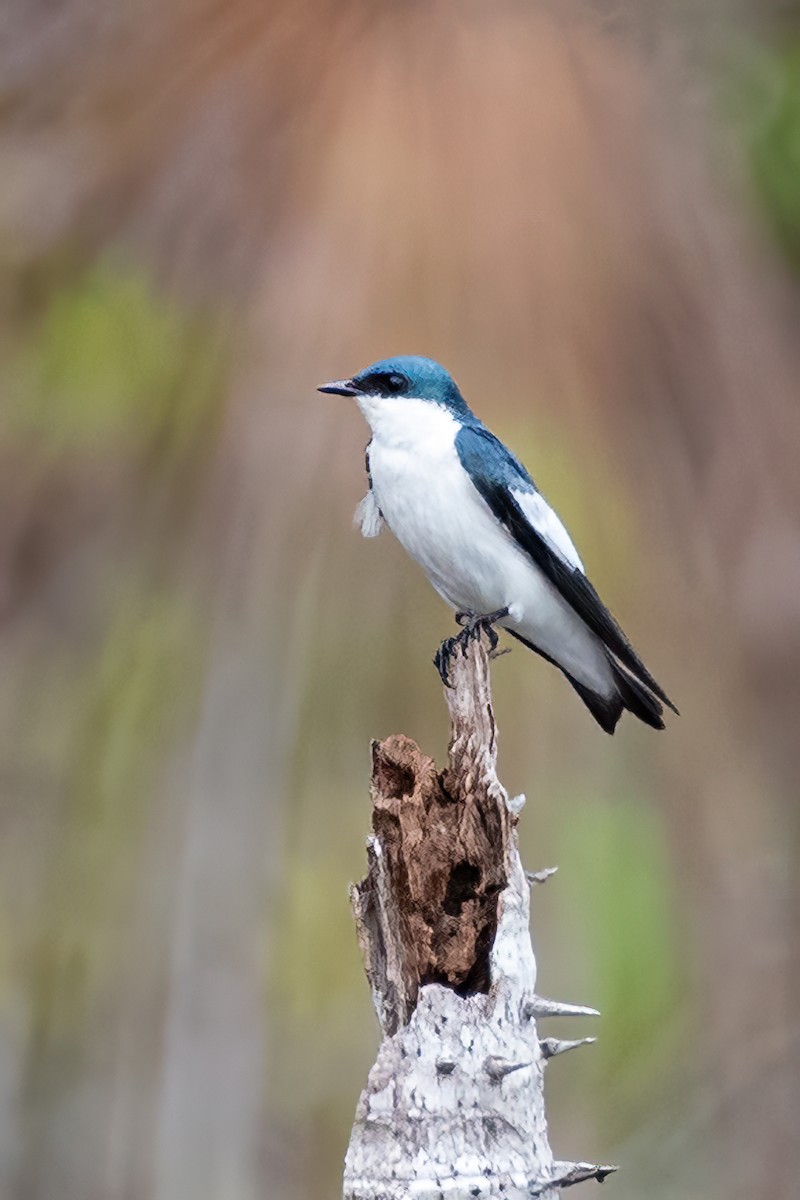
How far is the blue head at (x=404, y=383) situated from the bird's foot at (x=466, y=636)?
254mm

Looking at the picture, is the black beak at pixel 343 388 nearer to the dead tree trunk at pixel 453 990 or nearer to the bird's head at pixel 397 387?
the bird's head at pixel 397 387

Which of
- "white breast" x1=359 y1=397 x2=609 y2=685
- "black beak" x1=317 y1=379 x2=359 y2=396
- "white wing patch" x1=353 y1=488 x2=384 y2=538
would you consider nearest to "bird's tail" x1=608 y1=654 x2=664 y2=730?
"white breast" x1=359 y1=397 x2=609 y2=685

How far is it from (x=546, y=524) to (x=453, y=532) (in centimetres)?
12

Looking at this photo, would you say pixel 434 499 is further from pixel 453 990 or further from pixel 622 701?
pixel 453 990

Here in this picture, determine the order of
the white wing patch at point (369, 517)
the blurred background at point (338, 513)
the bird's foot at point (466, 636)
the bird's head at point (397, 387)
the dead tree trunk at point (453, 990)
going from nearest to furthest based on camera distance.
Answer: the dead tree trunk at point (453, 990) < the bird's foot at point (466, 636) < the bird's head at point (397, 387) < the white wing patch at point (369, 517) < the blurred background at point (338, 513)

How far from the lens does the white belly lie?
5.73 feet

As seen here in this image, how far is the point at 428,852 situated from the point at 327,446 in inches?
49.4

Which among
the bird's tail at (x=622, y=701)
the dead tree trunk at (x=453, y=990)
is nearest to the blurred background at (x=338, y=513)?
the bird's tail at (x=622, y=701)

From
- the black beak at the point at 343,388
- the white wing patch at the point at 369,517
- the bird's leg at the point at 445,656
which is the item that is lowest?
the bird's leg at the point at 445,656

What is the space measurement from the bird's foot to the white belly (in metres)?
0.02

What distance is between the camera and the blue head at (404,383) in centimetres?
179

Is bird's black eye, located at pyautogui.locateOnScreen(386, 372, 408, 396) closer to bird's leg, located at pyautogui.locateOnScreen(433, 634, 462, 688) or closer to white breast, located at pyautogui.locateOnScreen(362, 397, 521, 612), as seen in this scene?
white breast, located at pyautogui.locateOnScreen(362, 397, 521, 612)

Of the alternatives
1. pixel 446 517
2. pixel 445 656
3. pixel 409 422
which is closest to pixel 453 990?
pixel 445 656

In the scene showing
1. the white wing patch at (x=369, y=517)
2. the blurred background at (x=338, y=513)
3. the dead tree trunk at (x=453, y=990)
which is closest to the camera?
the dead tree trunk at (x=453, y=990)
